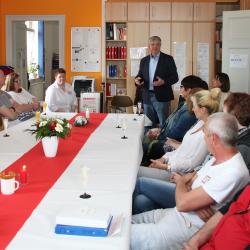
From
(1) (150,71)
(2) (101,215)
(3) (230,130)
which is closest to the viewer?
(2) (101,215)

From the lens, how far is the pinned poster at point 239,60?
724 cm

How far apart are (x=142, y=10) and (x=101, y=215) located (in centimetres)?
648

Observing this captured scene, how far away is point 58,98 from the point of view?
6.23 metres

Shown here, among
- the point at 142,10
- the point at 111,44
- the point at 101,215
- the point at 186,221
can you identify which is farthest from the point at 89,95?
the point at 101,215

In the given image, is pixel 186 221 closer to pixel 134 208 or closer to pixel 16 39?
pixel 134 208

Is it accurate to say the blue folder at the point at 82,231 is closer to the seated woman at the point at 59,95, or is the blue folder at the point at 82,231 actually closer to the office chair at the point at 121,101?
the seated woman at the point at 59,95

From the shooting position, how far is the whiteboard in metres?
8.17

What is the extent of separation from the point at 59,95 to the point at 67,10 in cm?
261

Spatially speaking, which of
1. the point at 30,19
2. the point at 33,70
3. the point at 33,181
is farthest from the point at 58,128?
the point at 33,70

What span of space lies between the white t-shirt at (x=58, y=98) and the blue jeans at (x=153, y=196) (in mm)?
3441

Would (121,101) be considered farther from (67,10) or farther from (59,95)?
(67,10)

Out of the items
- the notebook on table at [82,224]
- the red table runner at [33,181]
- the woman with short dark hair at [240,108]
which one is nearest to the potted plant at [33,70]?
the red table runner at [33,181]

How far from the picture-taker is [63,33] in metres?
8.20

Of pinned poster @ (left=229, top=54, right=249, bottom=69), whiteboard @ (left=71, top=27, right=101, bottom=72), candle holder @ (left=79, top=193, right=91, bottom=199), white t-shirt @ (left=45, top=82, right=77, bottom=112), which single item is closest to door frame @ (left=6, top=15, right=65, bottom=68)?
whiteboard @ (left=71, top=27, right=101, bottom=72)
